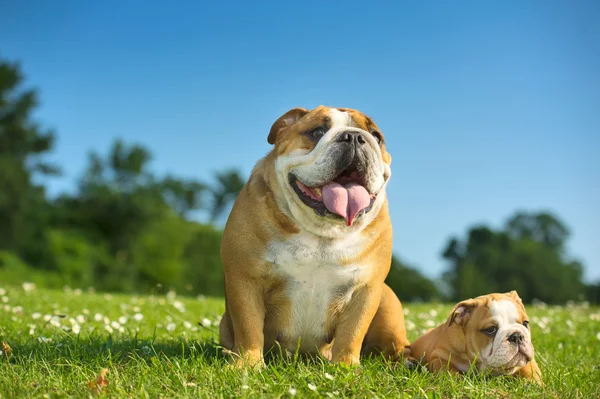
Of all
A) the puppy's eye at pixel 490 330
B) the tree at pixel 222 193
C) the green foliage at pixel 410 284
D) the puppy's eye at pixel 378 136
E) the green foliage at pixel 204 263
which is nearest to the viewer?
the puppy's eye at pixel 490 330

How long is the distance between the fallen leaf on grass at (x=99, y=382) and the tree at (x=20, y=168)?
94.3 feet

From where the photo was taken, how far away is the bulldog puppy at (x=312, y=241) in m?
4.02

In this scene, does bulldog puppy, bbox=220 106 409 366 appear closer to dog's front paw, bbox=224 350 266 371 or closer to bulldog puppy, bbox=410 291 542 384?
dog's front paw, bbox=224 350 266 371

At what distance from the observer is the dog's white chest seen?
163 inches

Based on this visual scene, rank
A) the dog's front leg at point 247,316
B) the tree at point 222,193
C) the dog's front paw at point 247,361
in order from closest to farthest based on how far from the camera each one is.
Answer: the dog's front paw at point 247,361 → the dog's front leg at point 247,316 → the tree at point 222,193

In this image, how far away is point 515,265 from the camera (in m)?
35.9

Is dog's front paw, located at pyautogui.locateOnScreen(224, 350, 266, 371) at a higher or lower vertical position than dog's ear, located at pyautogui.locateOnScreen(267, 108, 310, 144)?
lower

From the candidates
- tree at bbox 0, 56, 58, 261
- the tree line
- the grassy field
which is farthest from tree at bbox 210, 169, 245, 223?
the grassy field

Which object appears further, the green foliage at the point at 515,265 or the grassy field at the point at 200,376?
the green foliage at the point at 515,265

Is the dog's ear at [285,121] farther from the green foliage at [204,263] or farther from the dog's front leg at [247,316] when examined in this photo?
the green foliage at [204,263]

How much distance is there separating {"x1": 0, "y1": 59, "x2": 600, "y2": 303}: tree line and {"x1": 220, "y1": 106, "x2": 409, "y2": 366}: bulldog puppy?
25062mm

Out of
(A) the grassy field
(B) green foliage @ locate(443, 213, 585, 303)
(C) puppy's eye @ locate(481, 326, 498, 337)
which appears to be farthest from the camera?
(B) green foliage @ locate(443, 213, 585, 303)

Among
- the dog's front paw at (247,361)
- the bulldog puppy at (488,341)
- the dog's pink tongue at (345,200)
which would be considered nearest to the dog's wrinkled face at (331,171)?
the dog's pink tongue at (345,200)

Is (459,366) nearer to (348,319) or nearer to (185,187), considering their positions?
(348,319)
